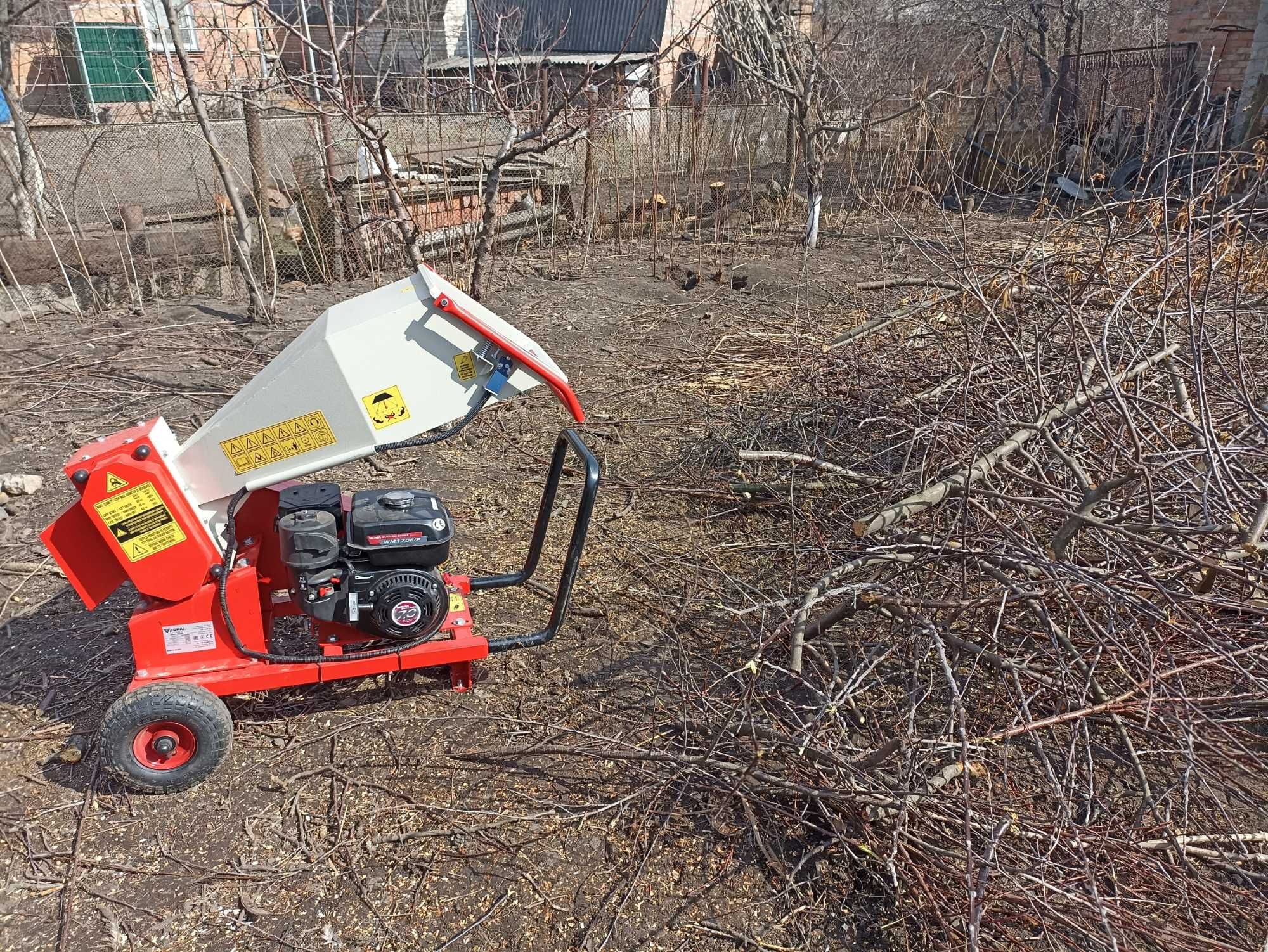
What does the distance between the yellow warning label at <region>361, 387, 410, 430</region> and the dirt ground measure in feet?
3.73

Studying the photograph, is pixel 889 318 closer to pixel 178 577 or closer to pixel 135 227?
pixel 178 577

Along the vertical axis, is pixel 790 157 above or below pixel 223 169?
below

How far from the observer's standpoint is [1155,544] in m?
2.59

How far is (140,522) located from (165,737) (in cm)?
67

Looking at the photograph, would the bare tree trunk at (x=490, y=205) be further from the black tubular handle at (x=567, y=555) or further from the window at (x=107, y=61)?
the window at (x=107, y=61)

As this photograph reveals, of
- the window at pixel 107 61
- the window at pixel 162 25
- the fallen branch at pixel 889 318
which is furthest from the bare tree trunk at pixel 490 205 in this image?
the window at pixel 107 61

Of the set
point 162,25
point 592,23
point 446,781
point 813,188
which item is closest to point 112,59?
point 162,25

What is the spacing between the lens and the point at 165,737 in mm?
2639

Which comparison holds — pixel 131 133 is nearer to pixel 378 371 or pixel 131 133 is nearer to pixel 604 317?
pixel 604 317

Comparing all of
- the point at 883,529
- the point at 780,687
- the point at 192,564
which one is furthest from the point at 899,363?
the point at 192,564

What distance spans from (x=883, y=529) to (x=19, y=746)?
10.2 ft

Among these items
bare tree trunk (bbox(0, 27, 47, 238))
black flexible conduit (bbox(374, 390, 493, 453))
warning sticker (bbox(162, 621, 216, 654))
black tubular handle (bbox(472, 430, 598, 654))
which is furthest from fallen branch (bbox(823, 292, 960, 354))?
bare tree trunk (bbox(0, 27, 47, 238))

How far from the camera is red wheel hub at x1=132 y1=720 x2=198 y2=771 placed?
104 inches

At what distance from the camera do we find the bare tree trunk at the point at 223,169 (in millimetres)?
6159
